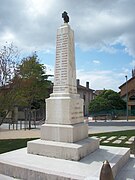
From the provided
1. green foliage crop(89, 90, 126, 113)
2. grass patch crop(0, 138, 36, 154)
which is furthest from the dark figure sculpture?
green foliage crop(89, 90, 126, 113)

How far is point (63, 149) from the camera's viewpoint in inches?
284

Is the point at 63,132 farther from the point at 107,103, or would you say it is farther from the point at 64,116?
the point at 107,103

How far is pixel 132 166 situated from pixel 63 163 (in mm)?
2283

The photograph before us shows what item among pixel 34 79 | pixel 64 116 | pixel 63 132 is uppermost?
pixel 34 79

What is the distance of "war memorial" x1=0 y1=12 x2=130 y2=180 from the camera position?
250 inches

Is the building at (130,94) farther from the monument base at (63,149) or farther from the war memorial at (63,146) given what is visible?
the monument base at (63,149)

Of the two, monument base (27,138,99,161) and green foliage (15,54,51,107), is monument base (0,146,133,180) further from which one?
green foliage (15,54,51,107)

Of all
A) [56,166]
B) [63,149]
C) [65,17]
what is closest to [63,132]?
[63,149]

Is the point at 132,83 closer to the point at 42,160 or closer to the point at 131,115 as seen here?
the point at 131,115

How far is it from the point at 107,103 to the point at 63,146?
126 feet

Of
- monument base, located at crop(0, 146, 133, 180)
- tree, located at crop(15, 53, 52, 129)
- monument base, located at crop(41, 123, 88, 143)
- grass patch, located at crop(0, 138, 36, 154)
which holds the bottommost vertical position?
grass patch, located at crop(0, 138, 36, 154)

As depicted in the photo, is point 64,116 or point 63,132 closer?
point 63,132

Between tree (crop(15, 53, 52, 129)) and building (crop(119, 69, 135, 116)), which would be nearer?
tree (crop(15, 53, 52, 129))

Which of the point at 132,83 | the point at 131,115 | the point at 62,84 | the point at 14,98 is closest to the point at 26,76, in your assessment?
the point at 14,98
